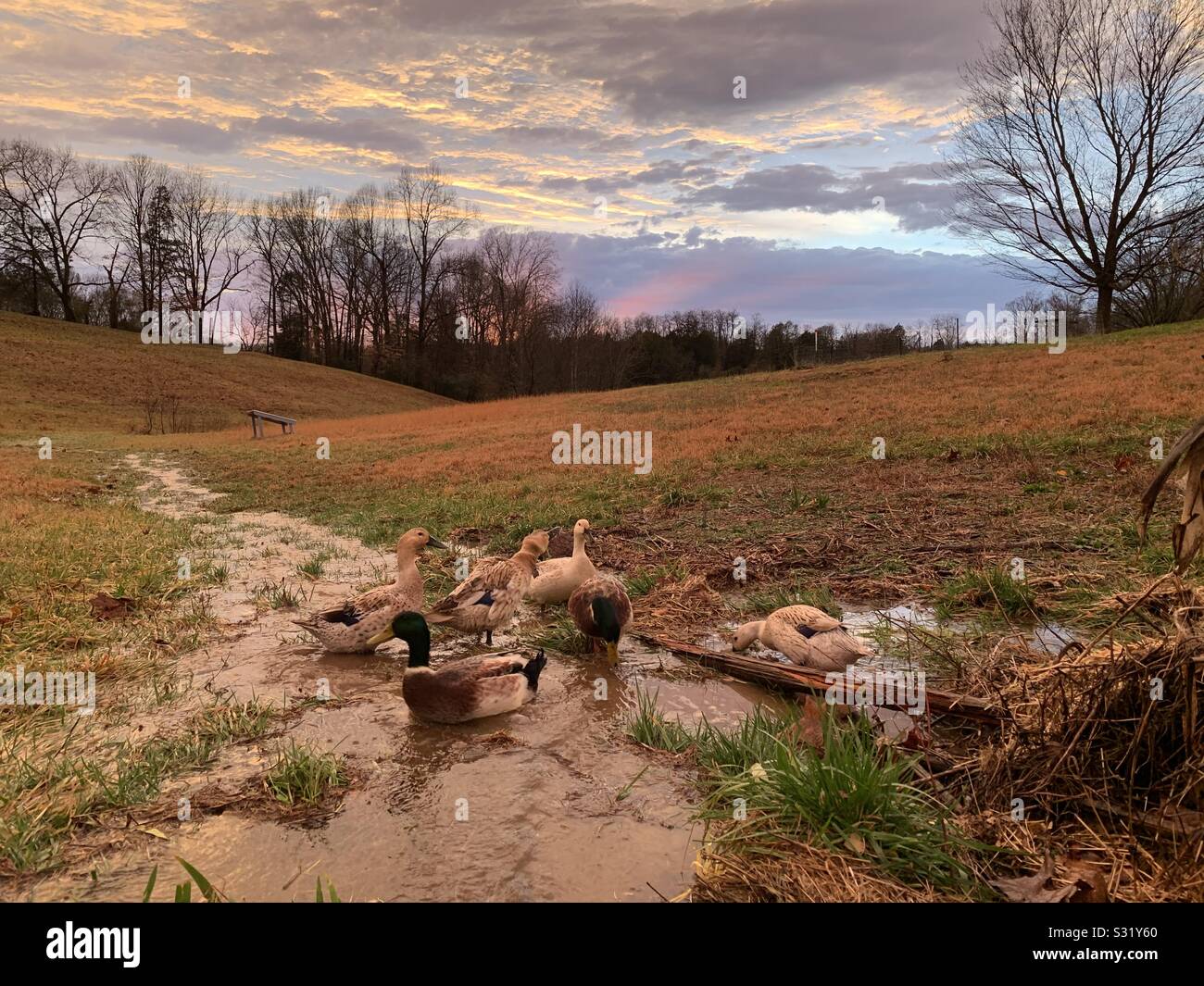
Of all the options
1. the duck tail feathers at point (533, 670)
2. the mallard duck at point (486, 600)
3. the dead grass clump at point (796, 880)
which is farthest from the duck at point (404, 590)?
the dead grass clump at point (796, 880)

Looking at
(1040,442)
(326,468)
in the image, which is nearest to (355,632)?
(1040,442)

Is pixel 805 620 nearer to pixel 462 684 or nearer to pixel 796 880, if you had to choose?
pixel 462 684

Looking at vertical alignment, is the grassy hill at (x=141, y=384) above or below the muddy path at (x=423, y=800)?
above

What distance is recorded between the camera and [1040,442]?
1305cm

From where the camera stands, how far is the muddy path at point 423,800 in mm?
2789

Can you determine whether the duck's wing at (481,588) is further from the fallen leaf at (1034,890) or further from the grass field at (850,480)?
the fallen leaf at (1034,890)

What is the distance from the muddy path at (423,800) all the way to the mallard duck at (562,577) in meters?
1.24

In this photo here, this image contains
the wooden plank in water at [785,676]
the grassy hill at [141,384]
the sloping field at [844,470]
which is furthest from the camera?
the grassy hill at [141,384]

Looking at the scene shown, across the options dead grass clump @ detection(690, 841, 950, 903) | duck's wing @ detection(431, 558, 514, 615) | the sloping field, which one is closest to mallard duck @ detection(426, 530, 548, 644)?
duck's wing @ detection(431, 558, 514, 615)

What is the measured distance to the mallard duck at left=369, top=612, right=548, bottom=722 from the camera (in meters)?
4.34

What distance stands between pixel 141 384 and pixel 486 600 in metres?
66.3

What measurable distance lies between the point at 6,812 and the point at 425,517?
848cm
